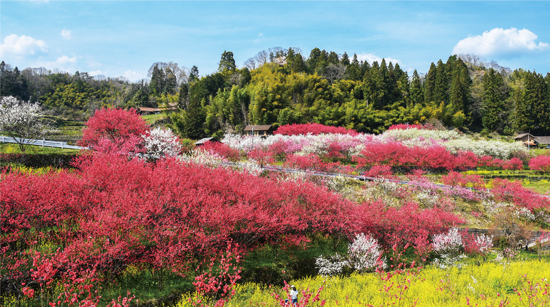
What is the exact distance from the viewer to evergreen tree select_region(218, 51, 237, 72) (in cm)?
7131

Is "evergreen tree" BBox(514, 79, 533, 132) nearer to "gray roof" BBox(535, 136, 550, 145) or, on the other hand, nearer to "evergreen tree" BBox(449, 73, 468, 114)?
"gray roof" BBox(535, 136, 550, 145)

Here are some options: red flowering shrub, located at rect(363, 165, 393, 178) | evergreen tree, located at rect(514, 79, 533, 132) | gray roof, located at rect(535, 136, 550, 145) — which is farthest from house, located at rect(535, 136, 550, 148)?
red flowering shrub, located at rect(363, 165, 393, 178)

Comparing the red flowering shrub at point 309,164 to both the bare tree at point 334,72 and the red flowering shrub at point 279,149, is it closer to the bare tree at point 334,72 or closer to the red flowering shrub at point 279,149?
the red flowering shrub at point 279,149

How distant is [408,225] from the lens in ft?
43.4

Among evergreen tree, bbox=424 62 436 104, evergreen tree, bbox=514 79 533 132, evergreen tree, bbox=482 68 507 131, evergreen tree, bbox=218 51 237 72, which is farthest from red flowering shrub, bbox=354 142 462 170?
evergreen tree, bbox=218 51 237 72

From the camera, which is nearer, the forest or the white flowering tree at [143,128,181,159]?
the white flowering tree at [143,128,181,159]

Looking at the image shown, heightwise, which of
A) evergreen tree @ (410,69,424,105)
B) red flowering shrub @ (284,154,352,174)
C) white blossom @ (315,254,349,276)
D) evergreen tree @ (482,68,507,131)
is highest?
evergreen tree @ (410,69,424,105)

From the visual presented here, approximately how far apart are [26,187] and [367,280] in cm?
1093

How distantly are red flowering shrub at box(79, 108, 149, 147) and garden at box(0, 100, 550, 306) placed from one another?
9 centimetres

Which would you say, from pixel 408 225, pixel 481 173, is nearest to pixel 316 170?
pixel 408 225

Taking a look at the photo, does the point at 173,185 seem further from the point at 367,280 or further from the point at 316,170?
the point at 316,170

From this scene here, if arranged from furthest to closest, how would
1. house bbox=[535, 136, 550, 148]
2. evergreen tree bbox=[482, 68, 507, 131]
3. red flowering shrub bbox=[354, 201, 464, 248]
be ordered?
evergreen tree bbox=[482, 68, 507, 131] → house bbox=[535, 136, 550, 148] → red flowering shrub bbox=[354, 201, 464, 248]

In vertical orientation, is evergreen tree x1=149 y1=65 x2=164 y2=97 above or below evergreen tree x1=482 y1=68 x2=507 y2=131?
above

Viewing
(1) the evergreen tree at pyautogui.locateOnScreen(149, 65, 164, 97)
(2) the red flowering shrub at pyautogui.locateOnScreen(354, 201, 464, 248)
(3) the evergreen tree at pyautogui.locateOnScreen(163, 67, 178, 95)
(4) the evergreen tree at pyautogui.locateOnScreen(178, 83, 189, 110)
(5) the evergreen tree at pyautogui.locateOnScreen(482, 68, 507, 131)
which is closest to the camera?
(2) the red flowering shrub at pyautogui.locateOnScreen(354, 201, 464, 248)
